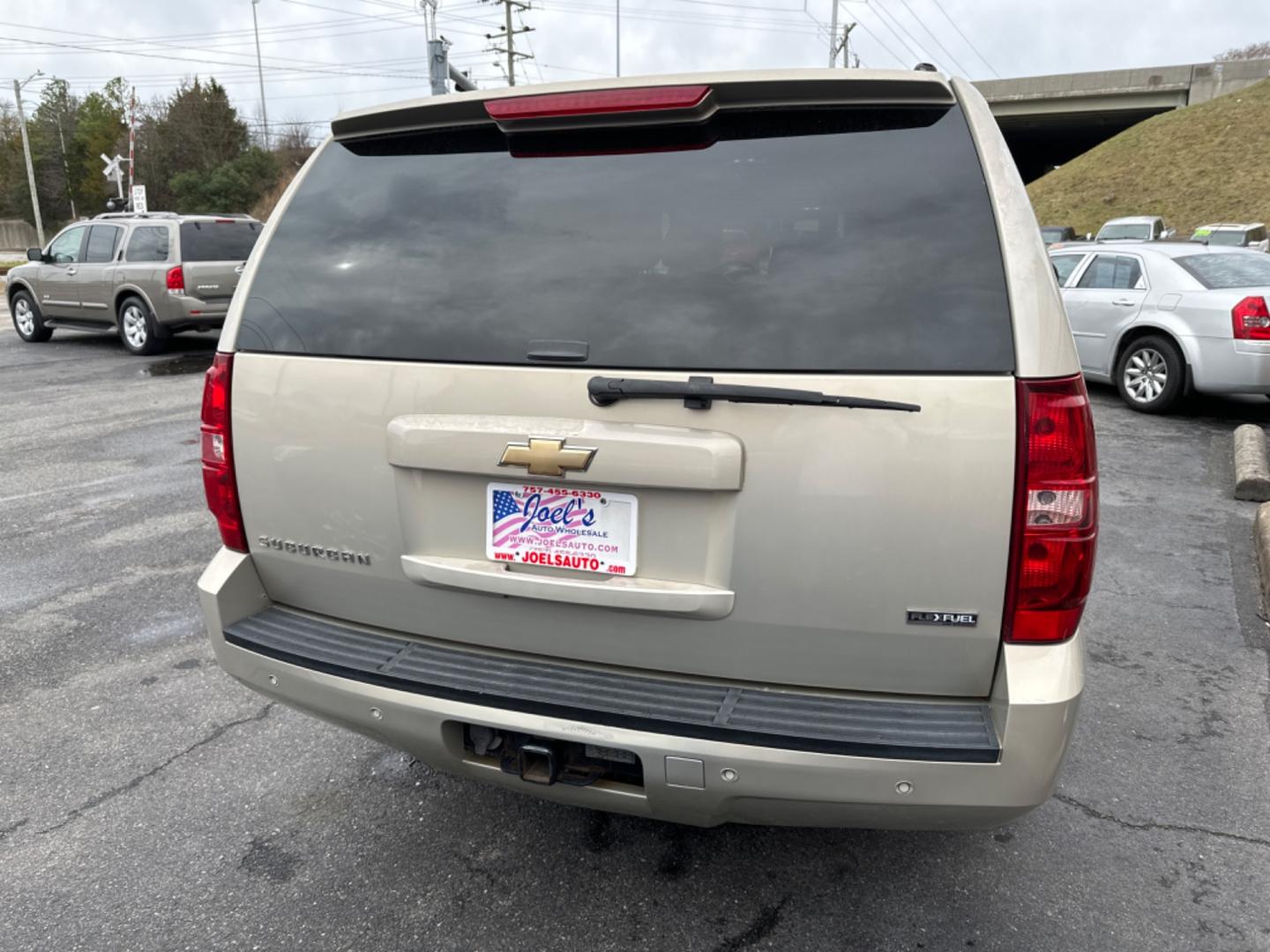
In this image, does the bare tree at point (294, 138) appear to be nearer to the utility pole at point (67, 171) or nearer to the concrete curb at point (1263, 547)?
the utility pole at point (67, 171)

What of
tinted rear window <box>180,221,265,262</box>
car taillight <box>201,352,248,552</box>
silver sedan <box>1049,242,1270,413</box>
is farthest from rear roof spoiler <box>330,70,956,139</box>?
tinted rear window <box>180,221,265,262</box>

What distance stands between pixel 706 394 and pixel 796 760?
81 centimetres

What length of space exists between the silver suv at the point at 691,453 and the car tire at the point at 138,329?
41.4 ft

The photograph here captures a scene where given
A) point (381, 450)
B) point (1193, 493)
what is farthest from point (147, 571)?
point (1193, 493)

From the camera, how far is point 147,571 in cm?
504

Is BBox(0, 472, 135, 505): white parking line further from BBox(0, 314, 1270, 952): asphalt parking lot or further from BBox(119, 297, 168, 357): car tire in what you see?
BBox(119, 297, 168, 357): car tire

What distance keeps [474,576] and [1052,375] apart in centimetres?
138

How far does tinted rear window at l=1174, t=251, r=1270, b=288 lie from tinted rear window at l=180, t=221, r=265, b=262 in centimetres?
1170

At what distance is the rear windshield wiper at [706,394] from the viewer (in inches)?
74.2

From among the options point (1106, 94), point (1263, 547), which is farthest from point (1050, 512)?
point (1106, 94)

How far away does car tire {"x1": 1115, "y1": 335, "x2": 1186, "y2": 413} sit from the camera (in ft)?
29.7

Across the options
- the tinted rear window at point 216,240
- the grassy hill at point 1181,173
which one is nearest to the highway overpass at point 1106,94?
the grassy hill at point 1181,173

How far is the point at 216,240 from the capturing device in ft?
43.7

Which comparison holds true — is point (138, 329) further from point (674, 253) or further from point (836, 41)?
point (836, 41)
